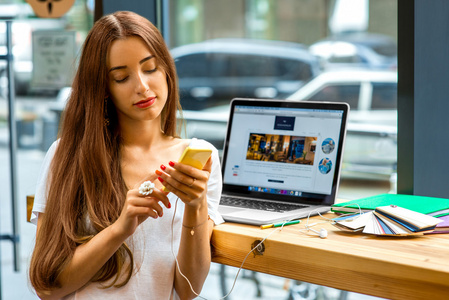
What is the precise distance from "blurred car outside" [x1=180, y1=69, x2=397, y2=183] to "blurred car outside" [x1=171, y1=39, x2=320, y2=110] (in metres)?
0.65

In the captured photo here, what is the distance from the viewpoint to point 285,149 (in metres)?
1.38

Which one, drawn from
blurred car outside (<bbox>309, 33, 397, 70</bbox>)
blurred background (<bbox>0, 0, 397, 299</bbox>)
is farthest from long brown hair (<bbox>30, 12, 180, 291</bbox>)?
blurred car outside (<bbox>309, 33, 397, 70</bbox>)

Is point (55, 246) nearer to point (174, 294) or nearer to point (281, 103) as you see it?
point (174, 294)

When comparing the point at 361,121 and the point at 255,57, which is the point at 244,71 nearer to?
the point at 255,57

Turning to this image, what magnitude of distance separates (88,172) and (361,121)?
2.27 meters

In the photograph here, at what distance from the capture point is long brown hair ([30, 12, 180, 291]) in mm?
1055

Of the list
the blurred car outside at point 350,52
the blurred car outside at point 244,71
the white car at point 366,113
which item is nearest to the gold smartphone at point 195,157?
the white car at point 366,113

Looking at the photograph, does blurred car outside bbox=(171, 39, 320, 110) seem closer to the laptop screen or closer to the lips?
the laptop screen

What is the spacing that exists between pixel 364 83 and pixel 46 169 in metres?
2.19

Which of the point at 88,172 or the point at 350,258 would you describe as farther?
the point at 88,172

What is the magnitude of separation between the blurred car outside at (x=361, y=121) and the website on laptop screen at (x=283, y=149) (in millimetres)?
223

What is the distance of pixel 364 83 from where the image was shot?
295cm

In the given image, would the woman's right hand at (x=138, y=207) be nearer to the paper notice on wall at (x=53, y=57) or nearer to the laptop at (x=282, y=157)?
the laptop at (x=282, y=157)

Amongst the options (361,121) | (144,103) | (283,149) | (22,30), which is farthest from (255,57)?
(144,103)
